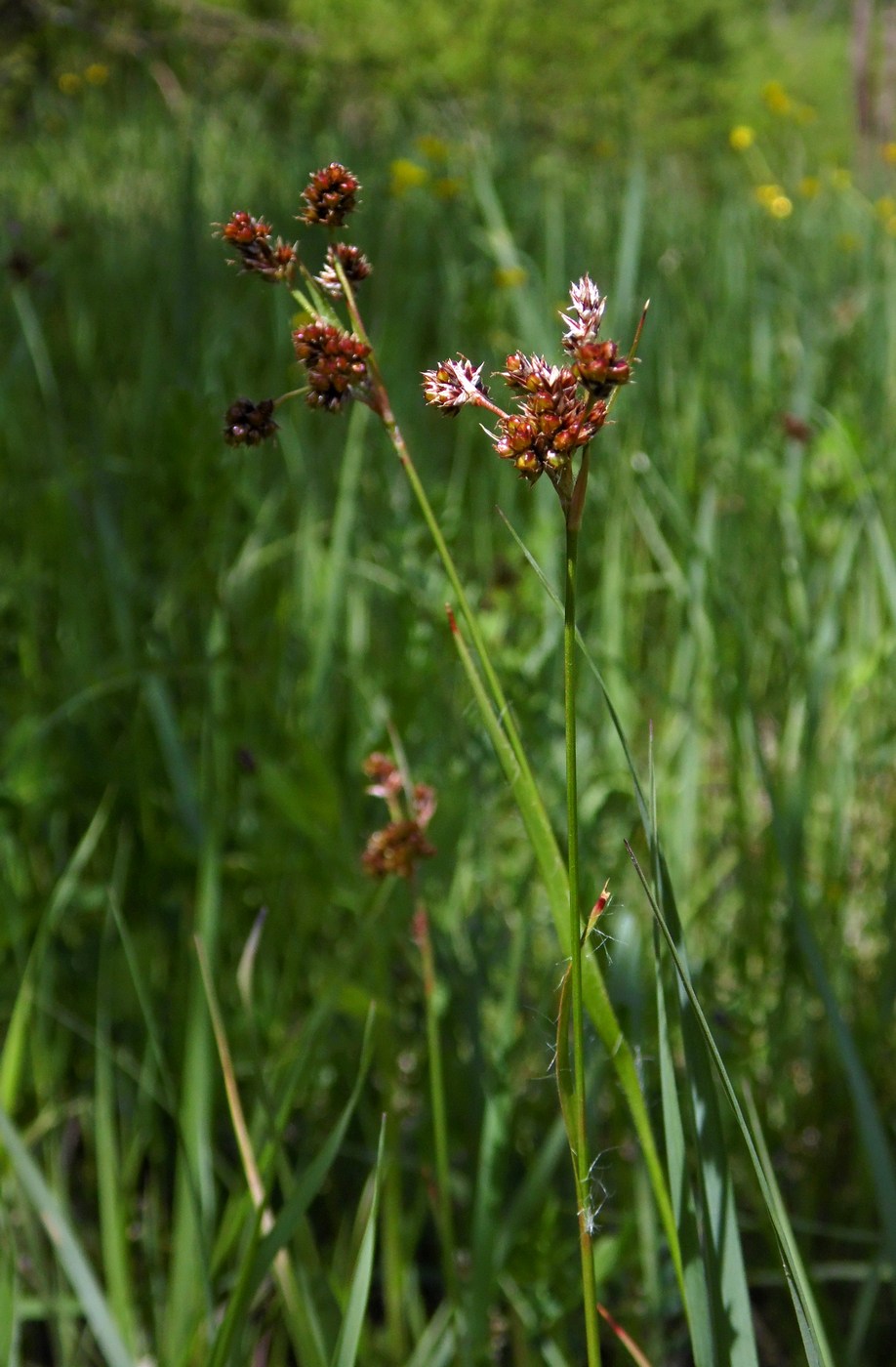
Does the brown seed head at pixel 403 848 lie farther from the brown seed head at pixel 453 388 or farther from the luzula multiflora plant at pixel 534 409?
the brown seed head at pixel 453 388

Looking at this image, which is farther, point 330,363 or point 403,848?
point 403,848

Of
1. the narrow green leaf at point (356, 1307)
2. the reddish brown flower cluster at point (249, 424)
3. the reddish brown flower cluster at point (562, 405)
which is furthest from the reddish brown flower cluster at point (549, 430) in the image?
the narrow green leaf at point (356, 1307)

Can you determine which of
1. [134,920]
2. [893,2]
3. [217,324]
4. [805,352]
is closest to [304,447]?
[217,324]

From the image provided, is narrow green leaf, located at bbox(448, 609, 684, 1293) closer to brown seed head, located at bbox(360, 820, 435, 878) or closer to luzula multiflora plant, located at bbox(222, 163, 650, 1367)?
luzula multiflora plant, located at bbox(222, 163, 650, 1367)

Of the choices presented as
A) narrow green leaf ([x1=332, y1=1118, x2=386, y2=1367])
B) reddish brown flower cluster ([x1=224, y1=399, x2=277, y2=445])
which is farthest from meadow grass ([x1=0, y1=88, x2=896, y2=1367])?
reddish brown flower cluster ([x1=224, y1=399, x2=277, y2=445])

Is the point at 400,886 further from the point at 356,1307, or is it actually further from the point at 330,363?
the point at 330,363

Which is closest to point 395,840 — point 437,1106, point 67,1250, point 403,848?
point 403,848
